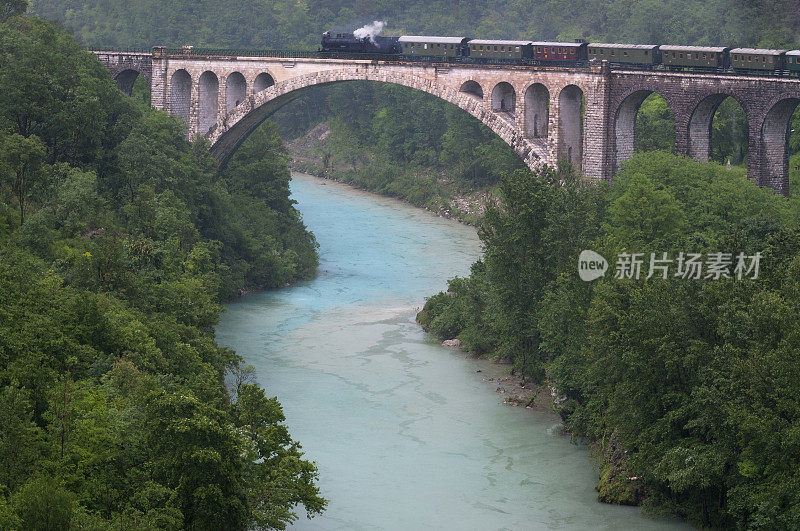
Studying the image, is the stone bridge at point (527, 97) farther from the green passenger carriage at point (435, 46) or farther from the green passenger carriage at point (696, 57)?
the green passenger carriage at point (696, 57)

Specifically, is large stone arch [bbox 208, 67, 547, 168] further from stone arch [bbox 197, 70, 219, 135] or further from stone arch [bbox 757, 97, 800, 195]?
stone arch [bbox 757, 97, 800, 195]

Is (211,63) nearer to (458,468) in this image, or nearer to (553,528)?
(458,468)

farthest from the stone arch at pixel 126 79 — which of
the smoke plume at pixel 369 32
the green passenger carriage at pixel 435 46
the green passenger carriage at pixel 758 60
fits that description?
the green passenger carriage at pixel 758 60

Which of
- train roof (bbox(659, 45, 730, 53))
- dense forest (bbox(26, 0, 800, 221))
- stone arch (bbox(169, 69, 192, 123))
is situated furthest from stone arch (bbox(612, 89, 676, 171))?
stone arch (bbox(169, 69, 192, 123))

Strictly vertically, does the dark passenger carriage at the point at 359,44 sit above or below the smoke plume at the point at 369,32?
below

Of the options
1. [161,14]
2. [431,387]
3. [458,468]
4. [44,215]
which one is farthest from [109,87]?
[161,14]

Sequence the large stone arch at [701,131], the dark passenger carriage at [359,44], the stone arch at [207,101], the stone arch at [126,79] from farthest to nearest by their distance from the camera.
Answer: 1. the stone arch at [126,79]
2. the stone arch at [207,101]
3. the dark passenger carriage at [359,44]
4. the large stone arch at [701,131]
